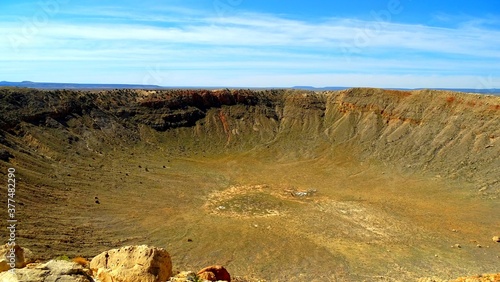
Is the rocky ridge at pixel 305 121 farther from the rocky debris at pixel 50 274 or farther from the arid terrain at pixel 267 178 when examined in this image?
the rocky debris at pixel 50 274

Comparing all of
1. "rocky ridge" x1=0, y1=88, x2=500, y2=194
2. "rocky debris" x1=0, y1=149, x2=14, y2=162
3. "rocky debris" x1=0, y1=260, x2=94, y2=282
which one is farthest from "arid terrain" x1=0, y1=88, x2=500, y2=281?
"rocky debris" x1=0, y1=260, x2=94, y2=282

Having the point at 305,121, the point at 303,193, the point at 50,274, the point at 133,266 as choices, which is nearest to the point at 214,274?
the point at 133,266

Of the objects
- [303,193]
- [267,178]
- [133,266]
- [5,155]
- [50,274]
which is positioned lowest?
[303,193]

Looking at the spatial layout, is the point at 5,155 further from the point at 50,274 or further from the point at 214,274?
the point at 50,274

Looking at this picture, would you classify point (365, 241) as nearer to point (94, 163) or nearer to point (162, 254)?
point (162, 254)

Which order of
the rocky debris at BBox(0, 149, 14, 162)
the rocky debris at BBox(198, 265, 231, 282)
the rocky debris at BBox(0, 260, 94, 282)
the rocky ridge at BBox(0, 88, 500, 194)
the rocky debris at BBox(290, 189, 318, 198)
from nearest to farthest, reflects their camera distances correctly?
the rocky debris at BBox(0, 260, 94, 282) → the rocky debris at BBox(198, 265, 231, 282) → the rocky debris at BBox(0, 149, 14, 162) → the rocky debris at BBox(290, 189, 318, 198) → the rocky ridge at BBox(0, 88, 500, 194)

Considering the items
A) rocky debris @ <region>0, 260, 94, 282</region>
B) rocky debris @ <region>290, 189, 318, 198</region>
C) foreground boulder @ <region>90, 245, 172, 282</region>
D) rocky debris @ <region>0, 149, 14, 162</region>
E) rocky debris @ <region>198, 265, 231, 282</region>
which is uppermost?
rocky debris @ <region>0, 260, 94, 282</region>

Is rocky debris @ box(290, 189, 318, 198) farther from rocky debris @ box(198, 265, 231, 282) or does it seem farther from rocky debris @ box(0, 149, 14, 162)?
rocky debris @ box(0, 149, 14, 162)
